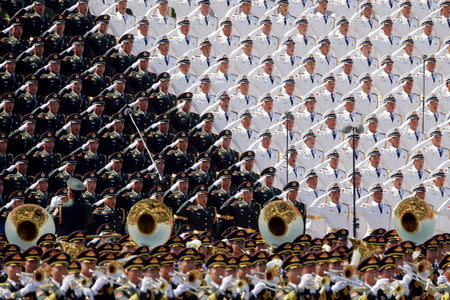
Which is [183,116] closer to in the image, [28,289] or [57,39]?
[57,39]

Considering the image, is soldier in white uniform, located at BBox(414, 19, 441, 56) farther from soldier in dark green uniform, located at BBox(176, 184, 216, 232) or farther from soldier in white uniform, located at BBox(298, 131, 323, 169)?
soldier in dark green uniform, located at BBox(176, 184, 216, 232)

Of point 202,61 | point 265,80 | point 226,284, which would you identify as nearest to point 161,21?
point 202,61

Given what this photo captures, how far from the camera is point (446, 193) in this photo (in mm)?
33500

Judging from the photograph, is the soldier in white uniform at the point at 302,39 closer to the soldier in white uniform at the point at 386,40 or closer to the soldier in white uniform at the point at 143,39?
the soldier in white uniform at the point at 386,40

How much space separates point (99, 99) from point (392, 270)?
278 inches

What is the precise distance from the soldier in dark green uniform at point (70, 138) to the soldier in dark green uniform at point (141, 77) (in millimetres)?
1560

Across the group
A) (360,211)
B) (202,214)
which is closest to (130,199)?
(202,214)

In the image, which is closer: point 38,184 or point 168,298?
point 168,298

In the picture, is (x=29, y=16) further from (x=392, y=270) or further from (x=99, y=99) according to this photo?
(x=392, y=270)

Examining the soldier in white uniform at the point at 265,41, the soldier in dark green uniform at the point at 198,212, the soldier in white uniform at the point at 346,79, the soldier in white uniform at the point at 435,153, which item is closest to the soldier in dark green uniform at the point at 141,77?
the soldier in white uniform at the point at 265,41

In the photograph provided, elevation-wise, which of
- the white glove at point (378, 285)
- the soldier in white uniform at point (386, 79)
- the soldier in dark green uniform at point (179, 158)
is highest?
the soldier in white uniform at point (386, 79)

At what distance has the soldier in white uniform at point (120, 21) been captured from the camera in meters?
35.4

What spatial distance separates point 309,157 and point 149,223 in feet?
15.5

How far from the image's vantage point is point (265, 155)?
1326 inches
